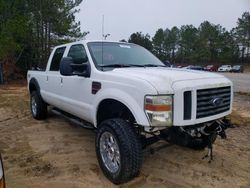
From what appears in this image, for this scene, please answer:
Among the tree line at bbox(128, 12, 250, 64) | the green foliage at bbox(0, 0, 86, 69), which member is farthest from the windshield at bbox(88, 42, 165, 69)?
the tree line at bbox(128, 12, 250, 64)

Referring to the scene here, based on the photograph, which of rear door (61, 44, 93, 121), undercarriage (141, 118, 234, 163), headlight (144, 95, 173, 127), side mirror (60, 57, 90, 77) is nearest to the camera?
headlight (144, 95, 173, 127)

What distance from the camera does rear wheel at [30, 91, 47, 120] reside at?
23.9 ft

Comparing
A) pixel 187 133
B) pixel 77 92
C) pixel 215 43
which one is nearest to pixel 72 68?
pixel 77 92

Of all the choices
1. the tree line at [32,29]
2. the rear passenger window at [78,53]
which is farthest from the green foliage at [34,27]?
the rear passenger window at [78,53]

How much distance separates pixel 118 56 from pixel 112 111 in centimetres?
108

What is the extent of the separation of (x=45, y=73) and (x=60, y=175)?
121 inches

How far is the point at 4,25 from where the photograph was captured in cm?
2036

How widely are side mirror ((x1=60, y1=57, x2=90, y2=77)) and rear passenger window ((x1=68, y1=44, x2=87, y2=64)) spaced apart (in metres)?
0.08

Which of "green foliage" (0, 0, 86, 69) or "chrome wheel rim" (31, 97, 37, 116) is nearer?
"chrome wheel rim" (31, 97, 37, 116)

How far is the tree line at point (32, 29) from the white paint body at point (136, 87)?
631 inches

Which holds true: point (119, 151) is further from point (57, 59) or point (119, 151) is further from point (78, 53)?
point (57, 59)

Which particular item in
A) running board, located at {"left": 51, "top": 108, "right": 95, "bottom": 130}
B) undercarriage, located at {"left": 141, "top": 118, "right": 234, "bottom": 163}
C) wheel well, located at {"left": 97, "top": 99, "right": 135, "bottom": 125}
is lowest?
running board, located at {"left": 51, "top": 108, "right": 95, "bottom": 130}

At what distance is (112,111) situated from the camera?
4578mm

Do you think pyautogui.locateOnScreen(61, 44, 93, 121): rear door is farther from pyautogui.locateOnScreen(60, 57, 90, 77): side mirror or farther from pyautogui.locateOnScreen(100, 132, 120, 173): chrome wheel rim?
pyautogui.locateOnScreen(100, 132, 120, 173): chrome wheel rim
